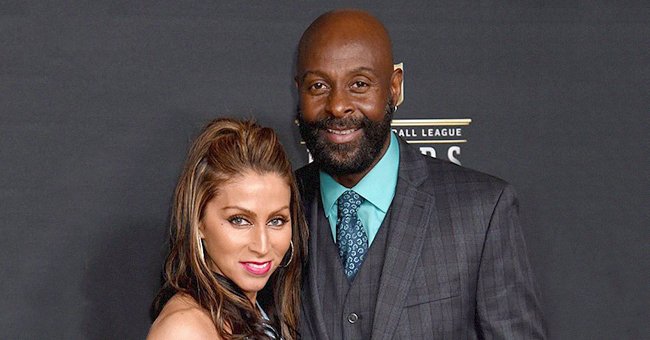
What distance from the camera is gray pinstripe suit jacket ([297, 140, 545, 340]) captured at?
1784mm

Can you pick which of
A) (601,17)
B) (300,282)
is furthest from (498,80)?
(300,282)

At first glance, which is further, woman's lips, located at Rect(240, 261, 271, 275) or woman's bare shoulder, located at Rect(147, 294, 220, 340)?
woman's lips, located at Rect(240, 261, 271, 275)

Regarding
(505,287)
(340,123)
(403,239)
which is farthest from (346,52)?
(505,287)

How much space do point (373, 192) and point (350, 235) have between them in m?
0.10

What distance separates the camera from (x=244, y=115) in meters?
2.35

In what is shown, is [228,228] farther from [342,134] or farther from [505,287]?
[505,287]

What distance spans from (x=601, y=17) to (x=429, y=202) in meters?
0.98

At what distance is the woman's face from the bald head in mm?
286

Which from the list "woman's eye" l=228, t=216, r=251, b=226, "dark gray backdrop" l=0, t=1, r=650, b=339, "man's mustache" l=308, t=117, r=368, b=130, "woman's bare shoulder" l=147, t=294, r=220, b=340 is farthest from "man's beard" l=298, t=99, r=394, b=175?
"dark gray backdrop" l=0, t=1, r=650, b=339

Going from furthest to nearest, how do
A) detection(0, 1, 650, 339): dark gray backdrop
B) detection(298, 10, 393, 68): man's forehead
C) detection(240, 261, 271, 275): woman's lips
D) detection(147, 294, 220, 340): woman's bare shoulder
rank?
detection(0, 1, 650, 339): dark gray backdrop → detection(298, 10, 393, 68): man's forehead → detection(240, 261, 271, 275): woman's lips → detection(147, 294, 220, 340): woman's bare shoulder

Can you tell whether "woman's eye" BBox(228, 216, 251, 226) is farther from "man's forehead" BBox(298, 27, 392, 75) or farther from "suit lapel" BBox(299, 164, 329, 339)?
"man's forehead" BBox(298, 27, 392, 75)

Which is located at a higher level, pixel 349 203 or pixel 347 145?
pixel 347 145

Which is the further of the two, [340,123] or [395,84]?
[395,84]

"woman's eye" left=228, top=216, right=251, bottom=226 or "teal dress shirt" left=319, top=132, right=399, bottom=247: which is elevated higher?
"teal dress shirt" left=319, top=132, right=399, bottom=247
